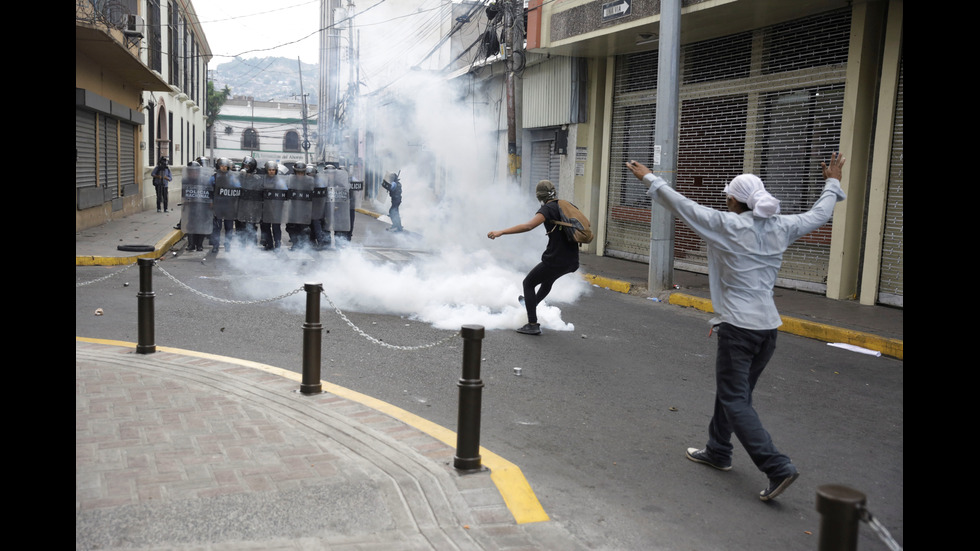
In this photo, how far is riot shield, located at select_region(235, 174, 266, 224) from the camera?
47.5ft

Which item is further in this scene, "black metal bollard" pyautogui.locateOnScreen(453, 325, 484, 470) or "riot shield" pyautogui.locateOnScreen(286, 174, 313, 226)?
"riot shield" pyautogui.locateOnScreen(286, 174, 313, 226)

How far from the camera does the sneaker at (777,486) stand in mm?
3896

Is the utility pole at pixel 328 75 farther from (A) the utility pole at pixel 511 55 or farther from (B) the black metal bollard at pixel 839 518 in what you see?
(B) the black metal bollard at pixel 839 518

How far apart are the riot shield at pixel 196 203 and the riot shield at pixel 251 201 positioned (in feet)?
1.92

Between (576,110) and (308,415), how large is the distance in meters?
13.4

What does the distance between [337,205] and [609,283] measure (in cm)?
634

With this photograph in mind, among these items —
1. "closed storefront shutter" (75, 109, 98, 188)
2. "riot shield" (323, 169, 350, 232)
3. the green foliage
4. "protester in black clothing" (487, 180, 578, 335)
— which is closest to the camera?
"protester in black clothing" (487, 180, 578, 335)

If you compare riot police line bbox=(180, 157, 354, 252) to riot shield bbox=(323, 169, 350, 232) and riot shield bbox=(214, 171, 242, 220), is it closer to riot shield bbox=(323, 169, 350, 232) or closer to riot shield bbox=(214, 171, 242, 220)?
riot shield bbox=(214, 171, 242, 220)

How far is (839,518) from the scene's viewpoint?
1.91 metres

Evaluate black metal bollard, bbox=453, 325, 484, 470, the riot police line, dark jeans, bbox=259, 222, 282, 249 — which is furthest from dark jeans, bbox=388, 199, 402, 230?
black metal bollard, bbox=453, 325, 484, 470

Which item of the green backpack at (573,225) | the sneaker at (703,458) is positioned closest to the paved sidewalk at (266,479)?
the sneaker at (703,458)

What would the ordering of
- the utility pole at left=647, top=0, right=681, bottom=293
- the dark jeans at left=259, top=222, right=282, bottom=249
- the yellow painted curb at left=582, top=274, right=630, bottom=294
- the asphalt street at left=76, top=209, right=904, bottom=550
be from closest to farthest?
the asphalt street at left=76, top=209, right=904, bottom=550
the utility pole at left=647, top=0, right=681, bottom=293
the yellow painted curb at left=582, top=274, right=630, bottom=294
the dark jeans at left=259, top=222, right=282, bottom=249

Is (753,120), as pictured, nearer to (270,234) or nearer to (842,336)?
(842,336)

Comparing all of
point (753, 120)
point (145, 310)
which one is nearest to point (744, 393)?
point (145, 310)
